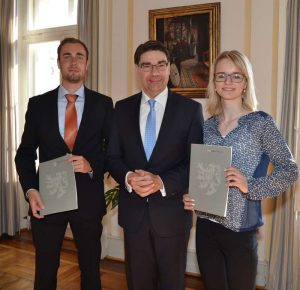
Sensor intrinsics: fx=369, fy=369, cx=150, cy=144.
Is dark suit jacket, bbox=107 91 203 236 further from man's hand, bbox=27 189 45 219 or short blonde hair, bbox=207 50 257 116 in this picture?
man's hand, bbox=27 189 45 219

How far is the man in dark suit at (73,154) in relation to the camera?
90.2 inches

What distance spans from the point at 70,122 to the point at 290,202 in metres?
1.98

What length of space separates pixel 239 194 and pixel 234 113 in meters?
0.42

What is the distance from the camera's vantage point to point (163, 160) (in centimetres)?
201

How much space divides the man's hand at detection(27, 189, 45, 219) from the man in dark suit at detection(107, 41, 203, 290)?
494mm

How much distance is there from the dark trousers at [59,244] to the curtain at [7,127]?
2.63 metres

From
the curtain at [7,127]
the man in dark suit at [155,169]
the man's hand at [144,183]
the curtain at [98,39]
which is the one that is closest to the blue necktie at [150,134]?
the man in dark suit at [155,169]

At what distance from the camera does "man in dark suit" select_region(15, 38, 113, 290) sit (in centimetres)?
229

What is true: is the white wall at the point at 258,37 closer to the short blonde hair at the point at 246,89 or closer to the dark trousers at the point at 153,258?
the short blonde hair at the point at 246,89

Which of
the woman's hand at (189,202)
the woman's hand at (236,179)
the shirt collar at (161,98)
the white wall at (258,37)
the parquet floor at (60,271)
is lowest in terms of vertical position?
the parquet floor at (60,271)

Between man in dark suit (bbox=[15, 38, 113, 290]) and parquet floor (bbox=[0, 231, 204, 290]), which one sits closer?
man in dark suit (bbox=[15, 38, 113, 290])

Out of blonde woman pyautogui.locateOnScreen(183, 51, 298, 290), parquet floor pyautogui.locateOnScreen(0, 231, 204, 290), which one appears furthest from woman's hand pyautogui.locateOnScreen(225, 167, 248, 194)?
parquet floor pyautogui.locateOnScreen(0, 231, 204, 290)

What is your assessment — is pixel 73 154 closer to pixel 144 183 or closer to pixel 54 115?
pixel 54 115

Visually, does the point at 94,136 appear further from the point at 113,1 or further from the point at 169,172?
the point at 113,1
